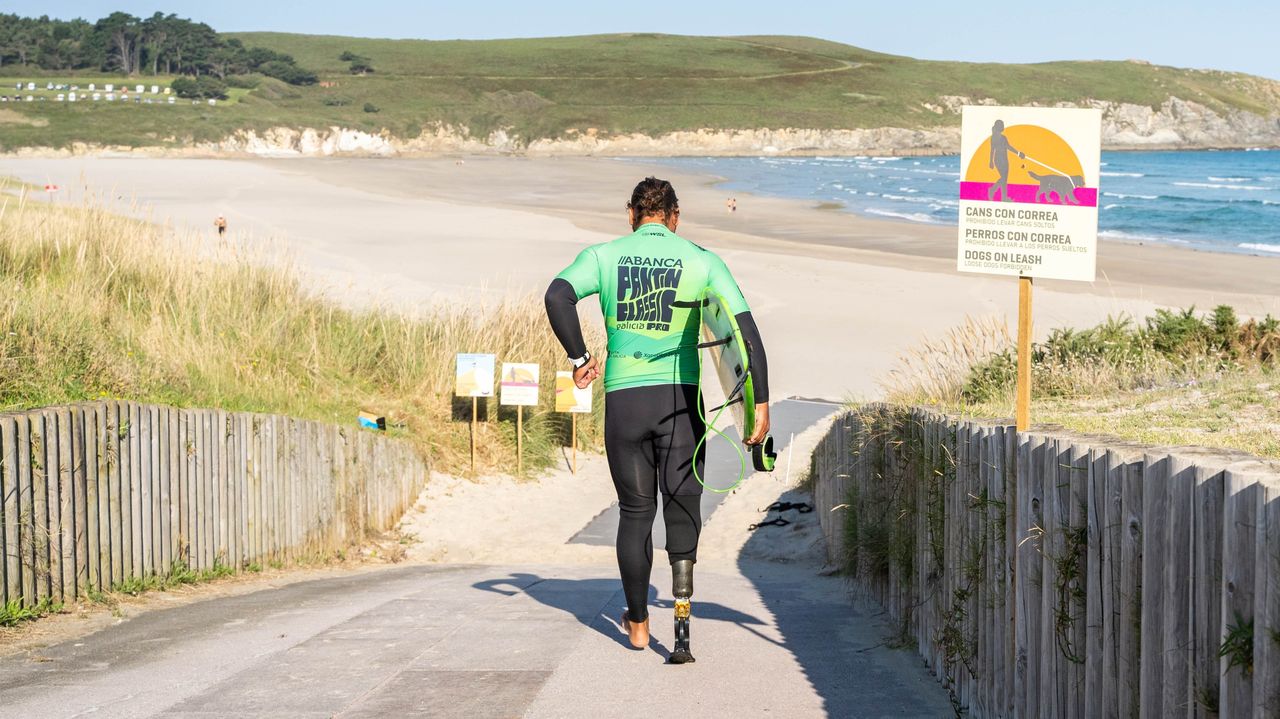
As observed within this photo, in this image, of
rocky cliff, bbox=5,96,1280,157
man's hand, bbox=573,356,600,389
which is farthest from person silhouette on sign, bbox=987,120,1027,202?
rocky cliff, bbox=5,96,1280,157

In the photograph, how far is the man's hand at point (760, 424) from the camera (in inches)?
220

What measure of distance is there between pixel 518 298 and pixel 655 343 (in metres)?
10.2

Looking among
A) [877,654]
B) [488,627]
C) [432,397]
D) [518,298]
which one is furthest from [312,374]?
[877,654]

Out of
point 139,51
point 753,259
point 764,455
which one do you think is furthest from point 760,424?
point 139,51

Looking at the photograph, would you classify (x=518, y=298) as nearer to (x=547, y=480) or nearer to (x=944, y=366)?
(x=547, y=480)

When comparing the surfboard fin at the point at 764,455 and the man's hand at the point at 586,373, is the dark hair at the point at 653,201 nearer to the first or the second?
the man's hand at the point at 586,373

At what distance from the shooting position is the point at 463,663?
215 inches

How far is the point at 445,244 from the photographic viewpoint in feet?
101

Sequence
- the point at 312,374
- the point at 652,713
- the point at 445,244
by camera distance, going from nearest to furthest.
Result: the point at 652,713 → the point at 312,374 → the point at 445,244

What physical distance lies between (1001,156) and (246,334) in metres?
8.25

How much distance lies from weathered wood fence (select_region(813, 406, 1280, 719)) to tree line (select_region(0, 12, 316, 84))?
484 feet

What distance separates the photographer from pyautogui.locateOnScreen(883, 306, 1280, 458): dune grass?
21.8ft

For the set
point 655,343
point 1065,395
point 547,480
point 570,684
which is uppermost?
point 655,343

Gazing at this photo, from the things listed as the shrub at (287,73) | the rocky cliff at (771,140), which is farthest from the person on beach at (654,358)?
the shrub at (287,73)
